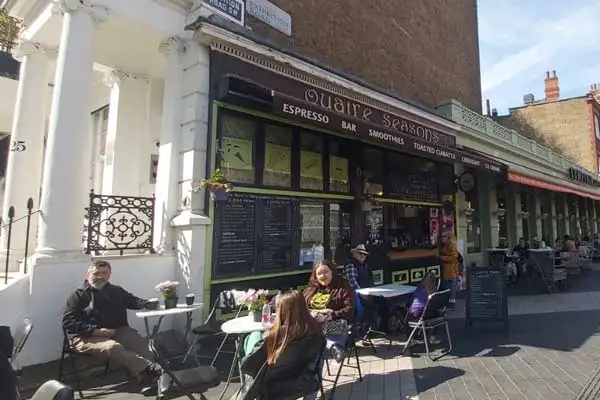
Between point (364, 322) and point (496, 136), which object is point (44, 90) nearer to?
point (364, 322)

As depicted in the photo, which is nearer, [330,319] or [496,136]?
[330,319]

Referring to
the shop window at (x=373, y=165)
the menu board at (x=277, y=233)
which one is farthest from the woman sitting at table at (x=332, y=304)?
the shop window at (x=373, y=165)

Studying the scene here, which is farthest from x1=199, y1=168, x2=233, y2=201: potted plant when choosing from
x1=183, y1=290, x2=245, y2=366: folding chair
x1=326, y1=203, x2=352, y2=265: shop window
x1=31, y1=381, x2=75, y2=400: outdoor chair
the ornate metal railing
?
x1=31, y1=381, x2=75, y2=400: outdoor chair

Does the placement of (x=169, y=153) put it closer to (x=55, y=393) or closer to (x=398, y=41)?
(x=55, y=393)

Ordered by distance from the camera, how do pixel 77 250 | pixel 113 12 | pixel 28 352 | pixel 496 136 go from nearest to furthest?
pixel 28 352
pixel 77 250
pixel 113 12
pixel 496 136

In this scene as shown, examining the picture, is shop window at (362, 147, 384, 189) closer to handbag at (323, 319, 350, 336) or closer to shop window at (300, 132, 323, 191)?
shop window at (300, 132, 323, 191)

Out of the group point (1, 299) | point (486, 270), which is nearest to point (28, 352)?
point (1, 299)

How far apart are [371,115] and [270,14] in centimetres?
290

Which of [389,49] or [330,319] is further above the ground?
[389,49]

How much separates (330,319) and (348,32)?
27.8 ft

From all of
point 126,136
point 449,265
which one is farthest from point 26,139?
point 449,265

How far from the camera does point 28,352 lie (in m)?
4.76

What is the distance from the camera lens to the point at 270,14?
27.8 ft

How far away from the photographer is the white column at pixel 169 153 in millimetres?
6156
